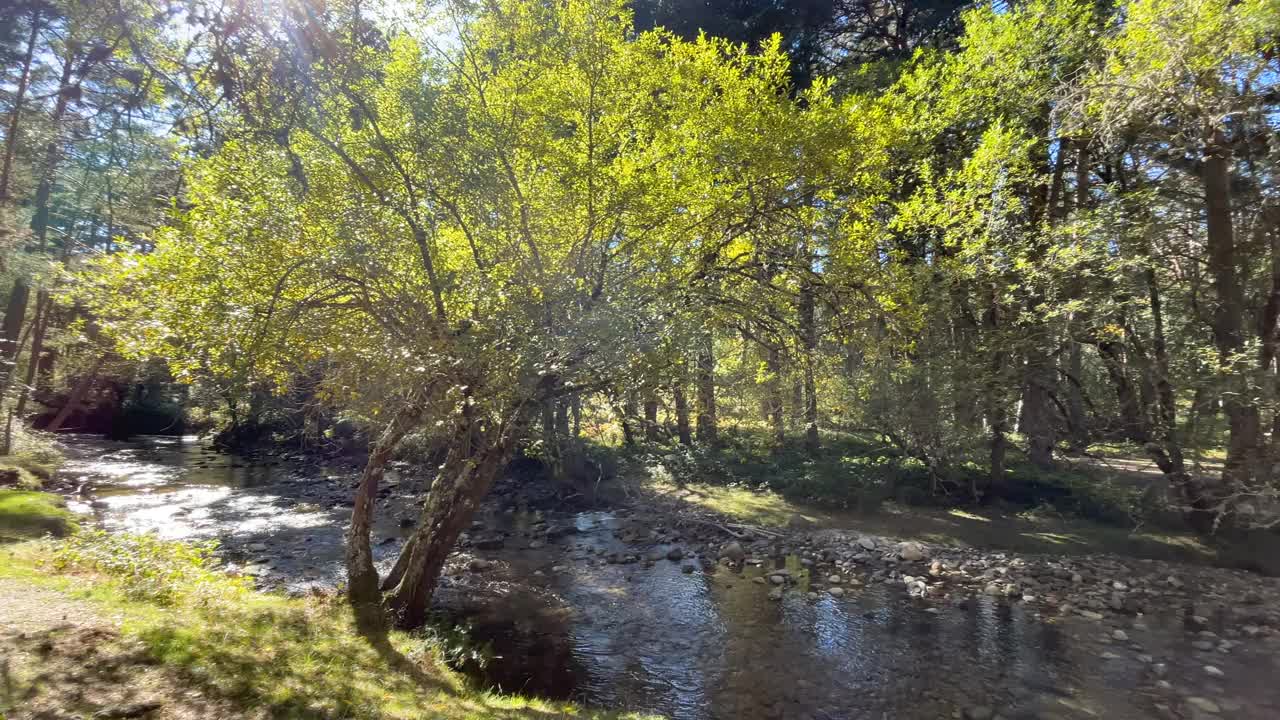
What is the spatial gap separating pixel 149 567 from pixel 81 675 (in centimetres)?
403

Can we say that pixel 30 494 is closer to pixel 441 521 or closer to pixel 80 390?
pixel 441 521

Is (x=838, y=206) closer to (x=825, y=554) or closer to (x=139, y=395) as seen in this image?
(x=825, y=554)

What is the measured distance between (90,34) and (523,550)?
13.2 metres

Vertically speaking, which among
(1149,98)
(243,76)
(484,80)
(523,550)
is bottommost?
(523,550)

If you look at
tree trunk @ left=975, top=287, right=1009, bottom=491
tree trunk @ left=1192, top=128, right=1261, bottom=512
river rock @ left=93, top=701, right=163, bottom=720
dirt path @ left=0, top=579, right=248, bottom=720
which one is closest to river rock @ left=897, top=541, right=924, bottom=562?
tree trunk @ left=975, top=287, right=1009, bottom=491

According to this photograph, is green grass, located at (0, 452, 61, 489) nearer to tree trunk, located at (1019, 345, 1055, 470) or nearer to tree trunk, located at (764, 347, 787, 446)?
tree trunk, located at (764, 347, 787, 446)

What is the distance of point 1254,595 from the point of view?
11.8 metres

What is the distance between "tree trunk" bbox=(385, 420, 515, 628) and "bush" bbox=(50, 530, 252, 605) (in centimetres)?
222

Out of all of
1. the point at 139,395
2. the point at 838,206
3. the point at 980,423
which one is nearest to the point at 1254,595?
the point at 980,423

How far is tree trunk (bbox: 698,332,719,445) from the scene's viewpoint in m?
9.80

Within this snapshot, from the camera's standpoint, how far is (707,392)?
1722 cm

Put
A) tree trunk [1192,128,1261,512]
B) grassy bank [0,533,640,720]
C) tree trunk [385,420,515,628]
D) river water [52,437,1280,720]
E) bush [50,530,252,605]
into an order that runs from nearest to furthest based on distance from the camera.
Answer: grassy bank [0,533,640,720]
bush [50,530,252,605]
river water [52,437,1280,720]
tree trunk [385,420,515,628]
tree trunk [1192,128,1261,512]

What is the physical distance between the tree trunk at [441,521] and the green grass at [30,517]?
736 cm

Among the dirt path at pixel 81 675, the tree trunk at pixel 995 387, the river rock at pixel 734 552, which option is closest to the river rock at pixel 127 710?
the dirt path at pixel 81 675
